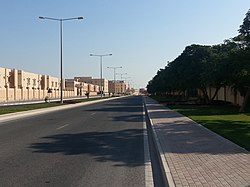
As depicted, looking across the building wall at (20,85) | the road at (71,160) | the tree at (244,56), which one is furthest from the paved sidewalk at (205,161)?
the building wall at (20,85)

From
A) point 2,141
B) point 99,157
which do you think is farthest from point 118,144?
point 2,141

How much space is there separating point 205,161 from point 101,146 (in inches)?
178

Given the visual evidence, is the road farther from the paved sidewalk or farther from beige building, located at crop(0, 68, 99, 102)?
beige building, located at crop(0, 68, 99, 102)

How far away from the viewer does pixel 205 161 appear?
10023 mm

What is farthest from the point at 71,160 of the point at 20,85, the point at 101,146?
the point at 20,85

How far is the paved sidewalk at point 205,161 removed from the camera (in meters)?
7.82

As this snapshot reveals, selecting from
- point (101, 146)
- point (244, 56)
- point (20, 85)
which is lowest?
point (101, 146)

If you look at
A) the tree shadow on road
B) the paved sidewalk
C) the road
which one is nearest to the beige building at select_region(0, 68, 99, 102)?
the tree shadow on road

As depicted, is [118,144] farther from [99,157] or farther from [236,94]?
[236,94]

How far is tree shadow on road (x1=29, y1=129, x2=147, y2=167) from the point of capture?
1132 cm

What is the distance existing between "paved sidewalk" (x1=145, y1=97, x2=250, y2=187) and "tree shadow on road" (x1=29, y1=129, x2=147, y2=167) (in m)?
0.90

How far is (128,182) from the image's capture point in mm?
8320

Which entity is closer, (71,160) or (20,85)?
(71,160)

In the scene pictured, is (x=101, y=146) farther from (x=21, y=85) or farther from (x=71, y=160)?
(x=21, y=85)
